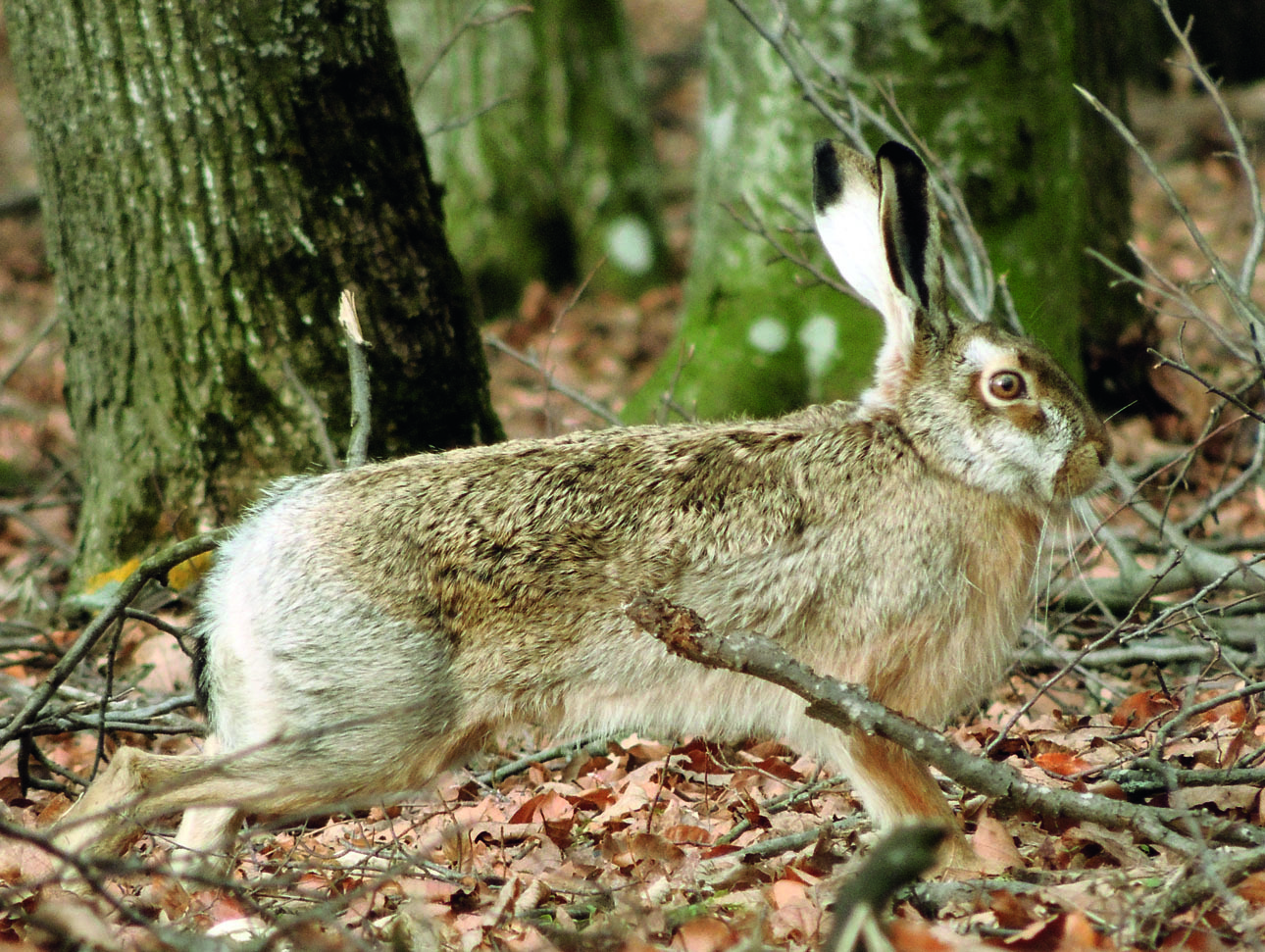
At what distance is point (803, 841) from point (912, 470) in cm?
129

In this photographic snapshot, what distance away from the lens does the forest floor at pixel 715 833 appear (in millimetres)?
3157

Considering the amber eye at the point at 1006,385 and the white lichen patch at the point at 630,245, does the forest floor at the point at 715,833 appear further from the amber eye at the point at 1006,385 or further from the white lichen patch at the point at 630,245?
the white lichen patch at the point at 630,245

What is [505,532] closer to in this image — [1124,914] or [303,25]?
[1124,914]

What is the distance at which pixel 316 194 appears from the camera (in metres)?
5.44

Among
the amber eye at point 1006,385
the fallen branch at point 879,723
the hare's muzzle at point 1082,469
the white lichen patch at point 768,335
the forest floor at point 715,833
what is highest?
the amber eye at point 1006,385

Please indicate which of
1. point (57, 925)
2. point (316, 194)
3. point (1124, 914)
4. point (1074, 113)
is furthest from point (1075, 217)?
point (57, 925)

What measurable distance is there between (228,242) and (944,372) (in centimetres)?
297

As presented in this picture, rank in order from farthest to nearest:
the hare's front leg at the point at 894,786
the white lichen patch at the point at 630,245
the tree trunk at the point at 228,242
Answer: the white lichen patch at the point at 630,245 → the tree trunk at the point at 228,242 → the hare's front leg at the point at 894,786

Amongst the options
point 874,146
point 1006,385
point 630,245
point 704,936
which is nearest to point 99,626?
point 704,936

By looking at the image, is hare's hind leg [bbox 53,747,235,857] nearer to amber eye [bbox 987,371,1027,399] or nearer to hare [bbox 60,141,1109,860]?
hare [bbox 60,141,1109,860]

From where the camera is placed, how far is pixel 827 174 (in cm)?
466

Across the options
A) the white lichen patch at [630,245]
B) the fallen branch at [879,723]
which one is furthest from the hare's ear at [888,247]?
the white lichen patch at [630,245]

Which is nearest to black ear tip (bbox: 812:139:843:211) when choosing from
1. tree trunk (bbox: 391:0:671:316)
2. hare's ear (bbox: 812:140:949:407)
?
hare's ear (bbox: 812:140:949:407)

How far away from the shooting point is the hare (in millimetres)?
4055
